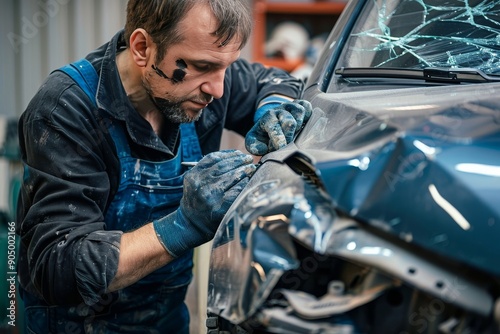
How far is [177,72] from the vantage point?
1.97m

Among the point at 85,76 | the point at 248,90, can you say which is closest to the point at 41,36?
the point at 248,90

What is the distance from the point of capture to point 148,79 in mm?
2025

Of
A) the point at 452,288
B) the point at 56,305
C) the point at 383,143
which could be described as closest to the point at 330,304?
the point at 452,288

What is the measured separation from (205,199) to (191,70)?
1.42 feet

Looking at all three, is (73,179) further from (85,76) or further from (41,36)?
(41,36)

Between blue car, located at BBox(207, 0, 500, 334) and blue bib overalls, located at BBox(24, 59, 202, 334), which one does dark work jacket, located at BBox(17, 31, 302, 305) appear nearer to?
blue bib overalls, located at BBox(24, 59, 202, 334)

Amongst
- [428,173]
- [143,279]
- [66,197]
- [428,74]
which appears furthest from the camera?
[143,279]

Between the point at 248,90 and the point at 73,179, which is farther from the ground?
the point at 248,90

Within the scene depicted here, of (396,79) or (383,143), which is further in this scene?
→ (396,79)

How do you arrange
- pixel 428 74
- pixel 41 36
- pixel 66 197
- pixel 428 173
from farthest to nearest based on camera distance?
pixel 41 36 → pixel 66 197 → pixel 428 74 → pixel 428 173

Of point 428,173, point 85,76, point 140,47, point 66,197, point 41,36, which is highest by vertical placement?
point 428,173

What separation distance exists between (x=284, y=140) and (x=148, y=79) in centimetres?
52

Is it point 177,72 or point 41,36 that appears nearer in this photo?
point 177,72

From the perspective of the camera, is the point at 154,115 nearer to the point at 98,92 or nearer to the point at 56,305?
the point at 98,92
